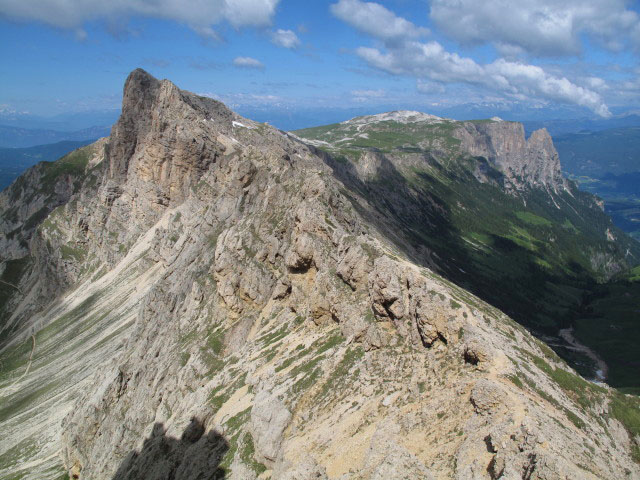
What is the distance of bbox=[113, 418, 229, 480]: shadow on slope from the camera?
136 ft

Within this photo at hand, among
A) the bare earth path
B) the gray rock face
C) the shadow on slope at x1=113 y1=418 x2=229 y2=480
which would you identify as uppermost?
the gray rock face

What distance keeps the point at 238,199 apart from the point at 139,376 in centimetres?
3938

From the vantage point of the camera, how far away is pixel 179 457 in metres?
46.3

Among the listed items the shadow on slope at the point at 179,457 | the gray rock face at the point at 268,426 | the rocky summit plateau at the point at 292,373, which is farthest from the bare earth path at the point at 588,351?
the shadow on slope at the point at 179,457

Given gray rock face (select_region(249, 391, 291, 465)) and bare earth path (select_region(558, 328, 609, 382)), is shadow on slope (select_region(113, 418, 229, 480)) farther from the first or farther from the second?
bare earth path (select_region(558, 328, 609, 382))

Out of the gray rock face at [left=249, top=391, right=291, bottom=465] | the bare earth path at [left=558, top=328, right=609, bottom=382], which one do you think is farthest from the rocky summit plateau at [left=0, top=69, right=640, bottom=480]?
the bare earth path at [left=558, top=328, right=609, bottom=382]

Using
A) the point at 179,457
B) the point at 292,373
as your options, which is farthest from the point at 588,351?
the point at 179,457

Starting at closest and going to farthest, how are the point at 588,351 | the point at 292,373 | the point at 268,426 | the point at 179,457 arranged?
1. the point at 268,426
2. the point at 292,373
3. the point at 179,457
4. the point at 588,351

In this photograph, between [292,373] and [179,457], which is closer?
[292,373]

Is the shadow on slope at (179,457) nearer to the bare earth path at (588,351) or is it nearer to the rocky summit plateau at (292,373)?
the rocky summit plateau at (292,373)

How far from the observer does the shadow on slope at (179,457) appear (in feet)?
136

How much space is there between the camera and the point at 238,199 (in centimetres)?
9050

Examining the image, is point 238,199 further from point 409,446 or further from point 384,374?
point 409,446

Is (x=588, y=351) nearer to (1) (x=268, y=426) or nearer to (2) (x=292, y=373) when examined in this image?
(2) (x=292, y=373)
